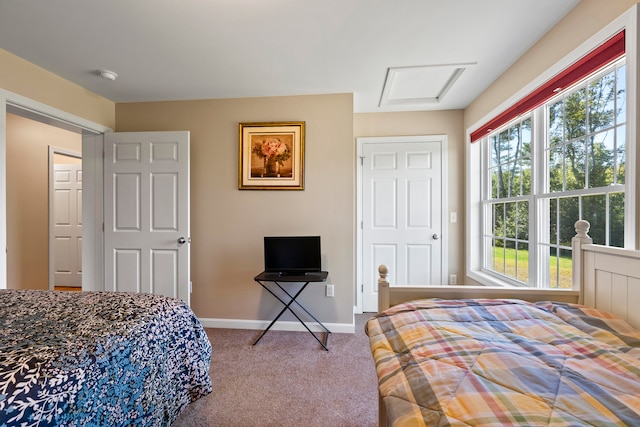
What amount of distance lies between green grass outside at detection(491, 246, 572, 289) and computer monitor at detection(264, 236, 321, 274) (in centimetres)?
169

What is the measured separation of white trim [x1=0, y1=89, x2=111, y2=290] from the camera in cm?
194

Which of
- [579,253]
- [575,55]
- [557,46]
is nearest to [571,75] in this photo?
[575,55]

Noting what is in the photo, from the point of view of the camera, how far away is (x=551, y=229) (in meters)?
1.93

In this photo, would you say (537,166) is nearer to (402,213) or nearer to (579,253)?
(579,253)

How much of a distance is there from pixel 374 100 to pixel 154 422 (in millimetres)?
2938

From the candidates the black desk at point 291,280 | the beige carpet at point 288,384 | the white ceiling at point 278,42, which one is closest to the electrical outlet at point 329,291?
the black desk at point 291,280

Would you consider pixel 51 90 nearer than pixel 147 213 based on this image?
Yes

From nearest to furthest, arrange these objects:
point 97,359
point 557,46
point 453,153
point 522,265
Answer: point 97,359 → point 557,46 → point 522,265 → point 453,153

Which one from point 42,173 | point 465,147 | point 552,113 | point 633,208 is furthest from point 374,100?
point 42,173

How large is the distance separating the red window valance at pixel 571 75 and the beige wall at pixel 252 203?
1342 mm

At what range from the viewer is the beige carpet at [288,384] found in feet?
5.00

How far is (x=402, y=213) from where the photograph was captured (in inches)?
121

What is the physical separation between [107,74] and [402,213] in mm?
3081

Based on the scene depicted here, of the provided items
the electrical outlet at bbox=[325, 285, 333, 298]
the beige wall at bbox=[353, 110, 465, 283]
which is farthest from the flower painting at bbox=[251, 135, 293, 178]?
the beige wall at bbox=[353, 110, 465, 283]
